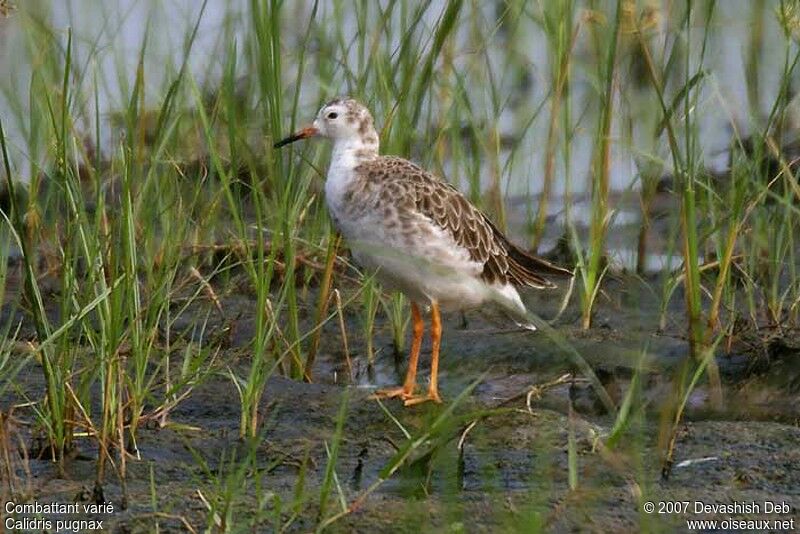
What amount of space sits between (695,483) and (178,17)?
5.32 m

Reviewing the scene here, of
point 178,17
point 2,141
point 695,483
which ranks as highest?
point 178,17

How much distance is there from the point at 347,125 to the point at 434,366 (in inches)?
44.3

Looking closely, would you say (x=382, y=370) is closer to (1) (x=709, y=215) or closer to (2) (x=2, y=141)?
(1) (x=709, y=215)

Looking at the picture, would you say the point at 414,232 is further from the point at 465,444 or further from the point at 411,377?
the point at 465,444

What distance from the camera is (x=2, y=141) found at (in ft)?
15.0

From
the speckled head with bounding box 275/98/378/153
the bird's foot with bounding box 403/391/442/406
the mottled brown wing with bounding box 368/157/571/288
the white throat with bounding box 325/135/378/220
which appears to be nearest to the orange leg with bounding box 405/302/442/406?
the bird's foot with bounding box 403/391/442/406

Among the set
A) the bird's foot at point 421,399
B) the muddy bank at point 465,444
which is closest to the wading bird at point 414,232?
the bird's foot at point 421,399

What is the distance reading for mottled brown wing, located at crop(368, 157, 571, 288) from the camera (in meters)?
6.66

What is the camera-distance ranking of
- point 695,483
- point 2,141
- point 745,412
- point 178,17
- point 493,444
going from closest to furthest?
point 2,141 → point 695,483 → point 493,444 → point 745,412 → point 178,17

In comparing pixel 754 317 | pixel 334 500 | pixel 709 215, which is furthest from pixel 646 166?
pixel 334 500

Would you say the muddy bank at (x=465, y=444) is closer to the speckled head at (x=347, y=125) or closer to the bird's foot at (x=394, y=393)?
the bird's foot at (x=394, y=393)

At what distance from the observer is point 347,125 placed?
6.96 m

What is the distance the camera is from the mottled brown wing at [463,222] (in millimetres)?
6664

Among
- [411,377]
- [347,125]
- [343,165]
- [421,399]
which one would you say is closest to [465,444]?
[421,399]
